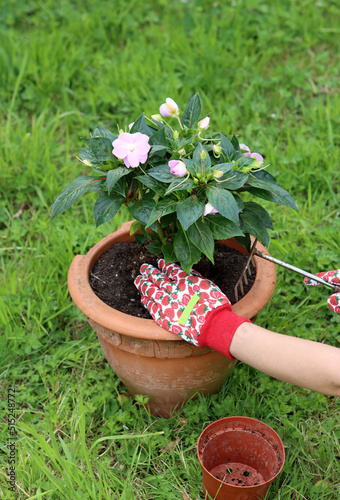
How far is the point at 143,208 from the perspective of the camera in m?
1.42

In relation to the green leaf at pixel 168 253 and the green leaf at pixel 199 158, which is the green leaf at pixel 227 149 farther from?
the green leaf at pixel 168 253

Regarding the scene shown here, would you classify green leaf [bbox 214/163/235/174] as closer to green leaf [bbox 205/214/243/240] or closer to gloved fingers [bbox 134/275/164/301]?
green leaf [bbox 205/214/243/240]

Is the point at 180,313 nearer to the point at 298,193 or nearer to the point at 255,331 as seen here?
the point at 255,331

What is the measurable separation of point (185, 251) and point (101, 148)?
37 centimetres

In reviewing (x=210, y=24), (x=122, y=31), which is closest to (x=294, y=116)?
(x=210, y=24)

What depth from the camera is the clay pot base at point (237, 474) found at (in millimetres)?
1576

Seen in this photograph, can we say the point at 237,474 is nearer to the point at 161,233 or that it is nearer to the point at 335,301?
the point at 335,301

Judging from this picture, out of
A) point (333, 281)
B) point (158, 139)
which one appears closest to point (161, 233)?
point (158, 139)

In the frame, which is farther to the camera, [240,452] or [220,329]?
[240,452]

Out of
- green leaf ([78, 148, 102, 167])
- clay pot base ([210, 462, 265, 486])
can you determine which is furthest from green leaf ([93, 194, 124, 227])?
clay pot base ([210, 462, 265, 486])

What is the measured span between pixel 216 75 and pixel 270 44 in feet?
1.88

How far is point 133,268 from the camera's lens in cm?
180

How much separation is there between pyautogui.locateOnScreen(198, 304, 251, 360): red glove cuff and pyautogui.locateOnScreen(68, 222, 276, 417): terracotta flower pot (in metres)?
0.10

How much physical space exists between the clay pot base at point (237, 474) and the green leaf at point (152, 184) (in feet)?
2.95
